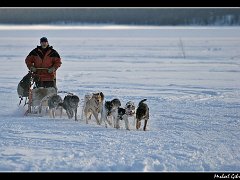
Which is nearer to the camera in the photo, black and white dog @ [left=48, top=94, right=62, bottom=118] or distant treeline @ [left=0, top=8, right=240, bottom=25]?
black and white dog @ [left=48, top=94, right=62, bottom=118]

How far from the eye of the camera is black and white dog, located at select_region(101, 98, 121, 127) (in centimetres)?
736

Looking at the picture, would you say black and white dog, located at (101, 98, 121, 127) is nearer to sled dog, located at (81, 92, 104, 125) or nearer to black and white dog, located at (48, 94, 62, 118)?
sled dog, located at (81, 92, 104, 125)

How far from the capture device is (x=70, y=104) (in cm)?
790

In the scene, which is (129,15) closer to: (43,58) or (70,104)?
(43,58)

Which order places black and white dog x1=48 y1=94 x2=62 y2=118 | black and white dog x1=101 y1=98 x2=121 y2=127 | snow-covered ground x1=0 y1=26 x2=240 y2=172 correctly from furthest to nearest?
black and white dog x1=48 y1=94 x2=62 y2=118, black and white dog x1=101 y1=98 x2=121 y2=127, snow-covered ground x1=0 y1=26 x2=240 y2=172

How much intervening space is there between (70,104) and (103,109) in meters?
0.70

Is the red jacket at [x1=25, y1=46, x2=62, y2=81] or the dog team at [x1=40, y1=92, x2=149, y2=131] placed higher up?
the red jacket at [x1=25, y1=46, x2=62, y2=81]

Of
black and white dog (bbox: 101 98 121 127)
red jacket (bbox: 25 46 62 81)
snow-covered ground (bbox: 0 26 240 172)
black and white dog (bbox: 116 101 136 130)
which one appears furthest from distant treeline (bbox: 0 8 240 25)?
black and white dog (bbox: 116 101 136 130)

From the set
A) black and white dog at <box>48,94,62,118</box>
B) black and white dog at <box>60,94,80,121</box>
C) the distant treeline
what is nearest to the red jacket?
black and white dog at <box>48,94,62,118</box>

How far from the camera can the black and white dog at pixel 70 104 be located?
7.86 m

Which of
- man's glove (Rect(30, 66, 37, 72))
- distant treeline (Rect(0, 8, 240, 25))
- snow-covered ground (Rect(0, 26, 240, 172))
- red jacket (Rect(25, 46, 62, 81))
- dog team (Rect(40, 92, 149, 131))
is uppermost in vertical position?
distant treeline (Rect(0, 8, 240, 25))

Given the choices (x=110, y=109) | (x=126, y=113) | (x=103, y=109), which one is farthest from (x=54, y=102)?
(x=126, y=113)

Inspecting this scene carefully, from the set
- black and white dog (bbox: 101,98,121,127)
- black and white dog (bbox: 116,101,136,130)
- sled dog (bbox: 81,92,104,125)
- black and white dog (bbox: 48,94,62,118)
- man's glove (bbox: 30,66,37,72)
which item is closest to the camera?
black and white dog (bbox: 116,101,136,130)
